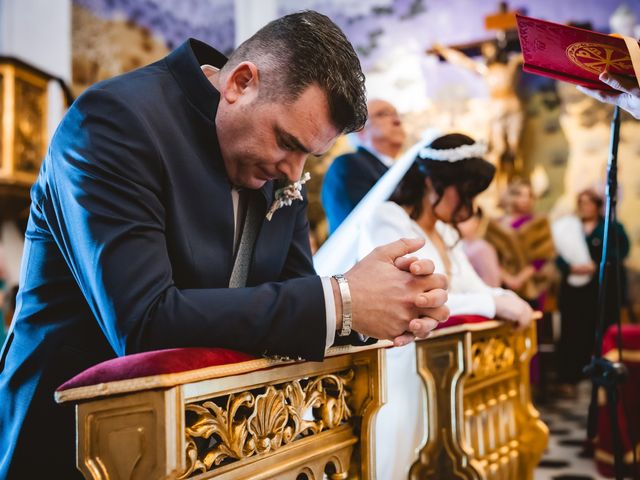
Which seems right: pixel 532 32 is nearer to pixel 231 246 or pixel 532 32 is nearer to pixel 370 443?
pixel 231 246

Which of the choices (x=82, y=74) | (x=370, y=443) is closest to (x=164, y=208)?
(x=370, y=443)

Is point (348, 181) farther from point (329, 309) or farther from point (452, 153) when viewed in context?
point (329, 309)

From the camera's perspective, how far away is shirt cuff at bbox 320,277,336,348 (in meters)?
1.39

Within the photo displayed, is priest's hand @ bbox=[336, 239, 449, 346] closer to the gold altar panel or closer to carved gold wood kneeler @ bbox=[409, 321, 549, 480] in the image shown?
carved gold wood kneeler @ bbox=[409, 321, 549, 480]

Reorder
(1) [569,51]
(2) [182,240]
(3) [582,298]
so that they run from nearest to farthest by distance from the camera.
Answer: (2) [182,240], (1) [569,51], (3) [582,298]

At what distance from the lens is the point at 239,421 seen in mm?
1329

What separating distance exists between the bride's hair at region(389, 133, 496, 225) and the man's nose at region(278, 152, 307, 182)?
68.3 inches

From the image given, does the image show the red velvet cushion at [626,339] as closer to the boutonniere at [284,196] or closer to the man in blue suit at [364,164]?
the man in blue suit at [364,164]

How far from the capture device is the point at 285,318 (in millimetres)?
1349

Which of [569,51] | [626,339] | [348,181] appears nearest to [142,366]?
[569,51]

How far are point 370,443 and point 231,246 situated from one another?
0.57 metres

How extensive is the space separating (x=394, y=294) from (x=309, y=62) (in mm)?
538

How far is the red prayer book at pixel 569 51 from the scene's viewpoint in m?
1.97

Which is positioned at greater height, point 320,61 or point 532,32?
point 532,32
